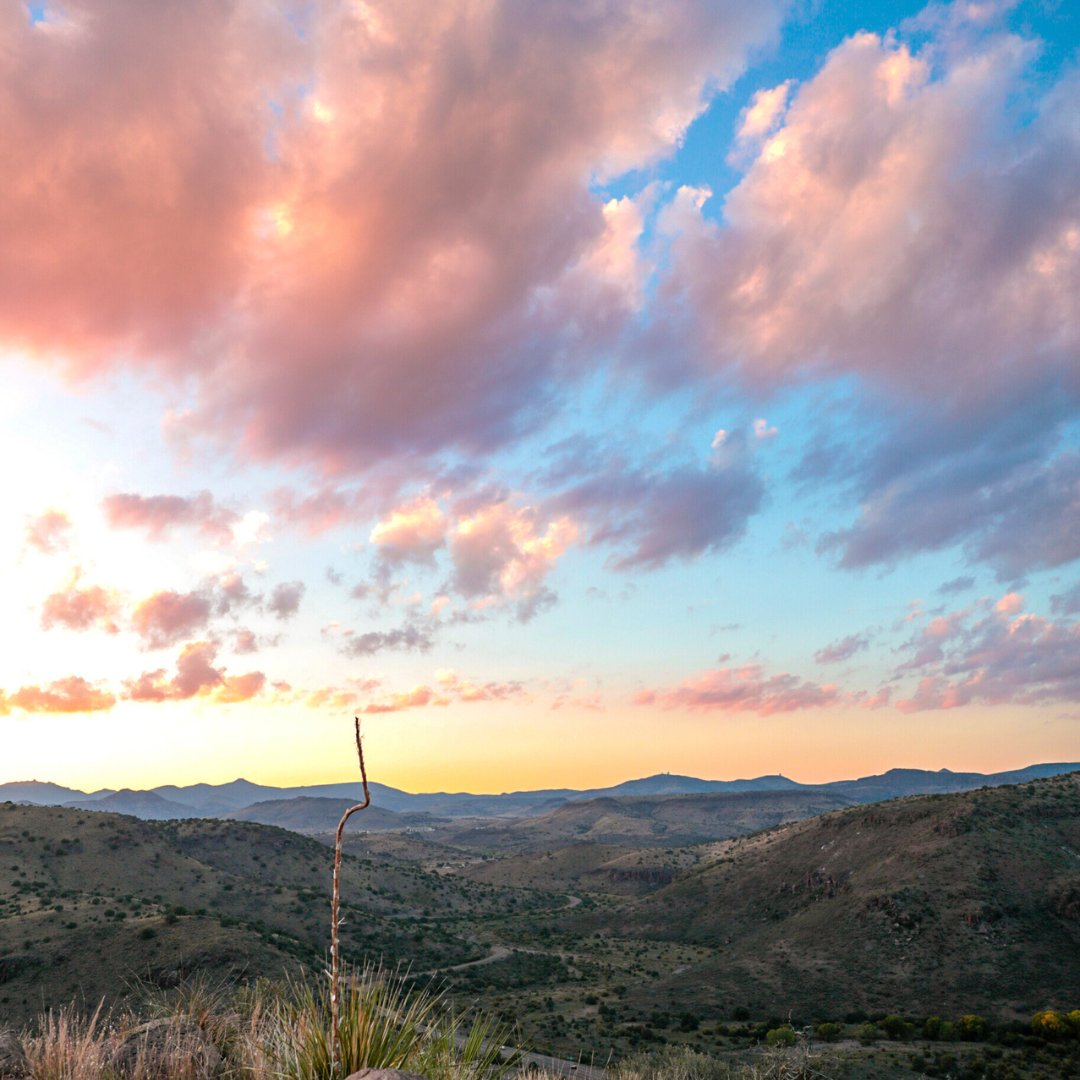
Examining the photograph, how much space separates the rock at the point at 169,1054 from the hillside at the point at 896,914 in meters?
54.2

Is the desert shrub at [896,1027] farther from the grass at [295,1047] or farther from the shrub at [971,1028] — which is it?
the grass at [295,1047]

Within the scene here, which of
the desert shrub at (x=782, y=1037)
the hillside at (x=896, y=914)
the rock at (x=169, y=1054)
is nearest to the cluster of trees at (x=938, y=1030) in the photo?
the desert shrub at (x=782, y=1037)

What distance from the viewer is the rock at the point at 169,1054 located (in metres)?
8.43

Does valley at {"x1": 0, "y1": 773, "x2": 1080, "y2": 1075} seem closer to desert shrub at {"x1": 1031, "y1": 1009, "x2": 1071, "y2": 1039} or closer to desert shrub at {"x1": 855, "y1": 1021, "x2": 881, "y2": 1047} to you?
desert shrub at {"x1": 1031, "y1": 1009, "x2": 1071, "y2": 1039}

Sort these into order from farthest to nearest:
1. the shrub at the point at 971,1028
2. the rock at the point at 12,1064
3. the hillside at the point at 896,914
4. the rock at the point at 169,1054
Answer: the hillside at the point at 896,914, the shrub at the point at 971,1028, the rock at the point at 12,1064, the rock at the point at 169,1054

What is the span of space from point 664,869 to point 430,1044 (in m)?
142

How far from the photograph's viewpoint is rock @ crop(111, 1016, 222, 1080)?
843 cm

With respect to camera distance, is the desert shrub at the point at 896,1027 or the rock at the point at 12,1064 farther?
the desert shrub at the point at 896,1027

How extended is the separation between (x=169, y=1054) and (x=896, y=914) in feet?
242

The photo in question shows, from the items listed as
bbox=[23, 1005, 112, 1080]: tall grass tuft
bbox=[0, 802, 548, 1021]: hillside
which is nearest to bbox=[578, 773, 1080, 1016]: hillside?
bbox=[0, 802, 548, 1021]: hillside

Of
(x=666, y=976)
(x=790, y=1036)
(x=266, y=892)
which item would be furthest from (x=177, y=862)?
(x=790, y=1036)

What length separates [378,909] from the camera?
95438mm

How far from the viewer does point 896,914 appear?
6562cm

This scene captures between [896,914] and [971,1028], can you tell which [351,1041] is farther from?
[896,914]
